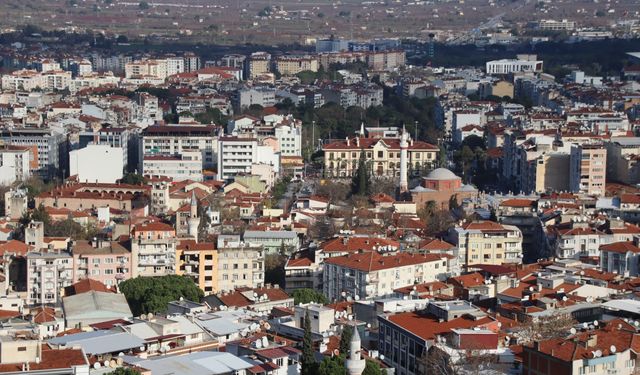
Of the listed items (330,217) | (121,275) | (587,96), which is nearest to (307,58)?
(587,96)

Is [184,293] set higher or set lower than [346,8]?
lower

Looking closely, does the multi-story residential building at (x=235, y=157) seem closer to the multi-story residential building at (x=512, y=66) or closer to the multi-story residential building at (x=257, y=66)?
the multi-story residential building at (x=512, y=66)

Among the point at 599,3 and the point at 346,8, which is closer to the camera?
the point at 599,3

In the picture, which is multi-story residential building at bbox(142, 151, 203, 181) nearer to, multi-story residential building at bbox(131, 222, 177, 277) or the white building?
the white building

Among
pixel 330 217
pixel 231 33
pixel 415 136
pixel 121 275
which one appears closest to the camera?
pixel 121 275

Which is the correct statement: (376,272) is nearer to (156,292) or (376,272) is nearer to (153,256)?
(156,292)

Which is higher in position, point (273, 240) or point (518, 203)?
point (518, 203)

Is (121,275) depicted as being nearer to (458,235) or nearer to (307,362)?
(458,235)

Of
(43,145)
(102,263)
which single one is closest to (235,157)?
(43,145)
